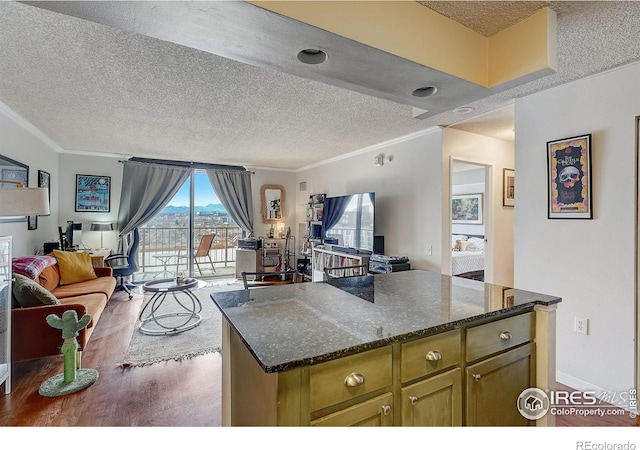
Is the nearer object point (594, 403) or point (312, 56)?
point (312, 56)

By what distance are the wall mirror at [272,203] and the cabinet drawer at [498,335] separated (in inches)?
220

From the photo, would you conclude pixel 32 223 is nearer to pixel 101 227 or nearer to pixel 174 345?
pixel 101 227

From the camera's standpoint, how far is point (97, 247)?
522cm

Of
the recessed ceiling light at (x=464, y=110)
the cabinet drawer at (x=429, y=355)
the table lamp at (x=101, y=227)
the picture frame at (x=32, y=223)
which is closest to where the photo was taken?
the cabinet drawer at (x=429, y=355)

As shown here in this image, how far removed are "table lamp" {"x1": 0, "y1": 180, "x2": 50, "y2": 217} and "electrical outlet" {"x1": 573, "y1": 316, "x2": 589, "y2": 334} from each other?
13.3 feet

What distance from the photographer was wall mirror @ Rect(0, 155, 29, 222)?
122 inches

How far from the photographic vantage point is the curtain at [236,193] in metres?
6.22

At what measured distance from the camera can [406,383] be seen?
119cm

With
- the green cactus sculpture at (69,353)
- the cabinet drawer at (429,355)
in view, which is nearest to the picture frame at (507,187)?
the cabinet drawer at (429,355)

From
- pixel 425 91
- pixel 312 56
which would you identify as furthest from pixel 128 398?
pixel 425 91

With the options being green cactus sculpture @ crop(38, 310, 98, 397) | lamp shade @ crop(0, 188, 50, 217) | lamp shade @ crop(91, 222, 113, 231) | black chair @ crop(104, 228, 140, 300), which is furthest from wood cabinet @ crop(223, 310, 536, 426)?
lamp shade @ crop(91, 222, 113, 231)

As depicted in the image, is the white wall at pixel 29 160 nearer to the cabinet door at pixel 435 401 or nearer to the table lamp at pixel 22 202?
the table lamp at pixel 22 202

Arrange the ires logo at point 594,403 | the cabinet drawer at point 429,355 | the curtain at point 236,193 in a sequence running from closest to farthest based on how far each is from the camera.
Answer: the cabinet drawer at point 429,355, the ires logo at point 594,403, the curtain at point 236,193

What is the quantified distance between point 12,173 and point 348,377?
4.13 meters
